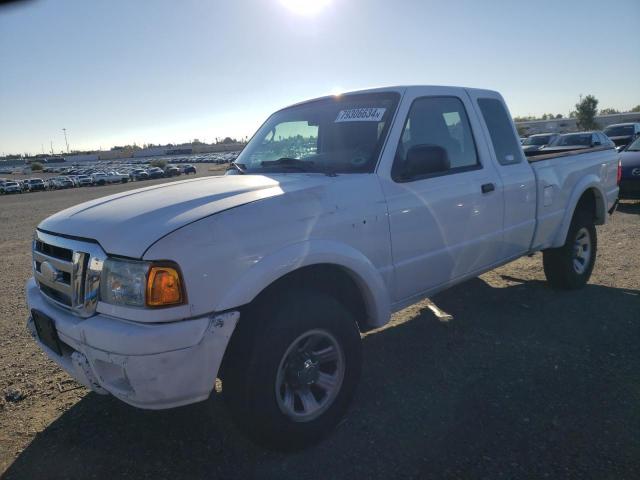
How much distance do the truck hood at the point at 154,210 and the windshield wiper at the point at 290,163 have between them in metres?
0.13

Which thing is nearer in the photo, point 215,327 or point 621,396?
point 215,327

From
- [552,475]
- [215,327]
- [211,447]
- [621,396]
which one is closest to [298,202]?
[215,327]

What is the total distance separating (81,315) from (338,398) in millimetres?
1483

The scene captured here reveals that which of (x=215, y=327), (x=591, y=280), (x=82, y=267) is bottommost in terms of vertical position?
(x=591, y=280)

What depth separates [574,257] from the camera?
5.19 m

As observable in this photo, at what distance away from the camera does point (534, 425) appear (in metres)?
2.80

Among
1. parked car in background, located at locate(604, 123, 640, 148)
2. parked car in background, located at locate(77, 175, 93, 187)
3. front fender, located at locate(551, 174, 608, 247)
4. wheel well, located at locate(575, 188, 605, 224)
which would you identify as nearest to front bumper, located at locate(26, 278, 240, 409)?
front fender, located at locate(551, 174, 608, 247)

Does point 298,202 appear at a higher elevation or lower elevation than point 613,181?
→ higher

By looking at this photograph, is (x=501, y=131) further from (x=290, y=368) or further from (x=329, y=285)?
(x=290, y=368)

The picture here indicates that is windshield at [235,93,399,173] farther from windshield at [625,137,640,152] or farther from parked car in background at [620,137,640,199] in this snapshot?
windshield at [625,137,640,152]

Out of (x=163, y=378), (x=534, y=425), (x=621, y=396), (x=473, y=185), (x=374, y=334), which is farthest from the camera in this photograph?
(x=374, y=334)

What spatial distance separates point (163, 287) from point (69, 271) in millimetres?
692

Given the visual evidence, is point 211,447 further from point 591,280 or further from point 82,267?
point 591,280

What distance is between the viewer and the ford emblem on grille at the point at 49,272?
2633 millimetres
